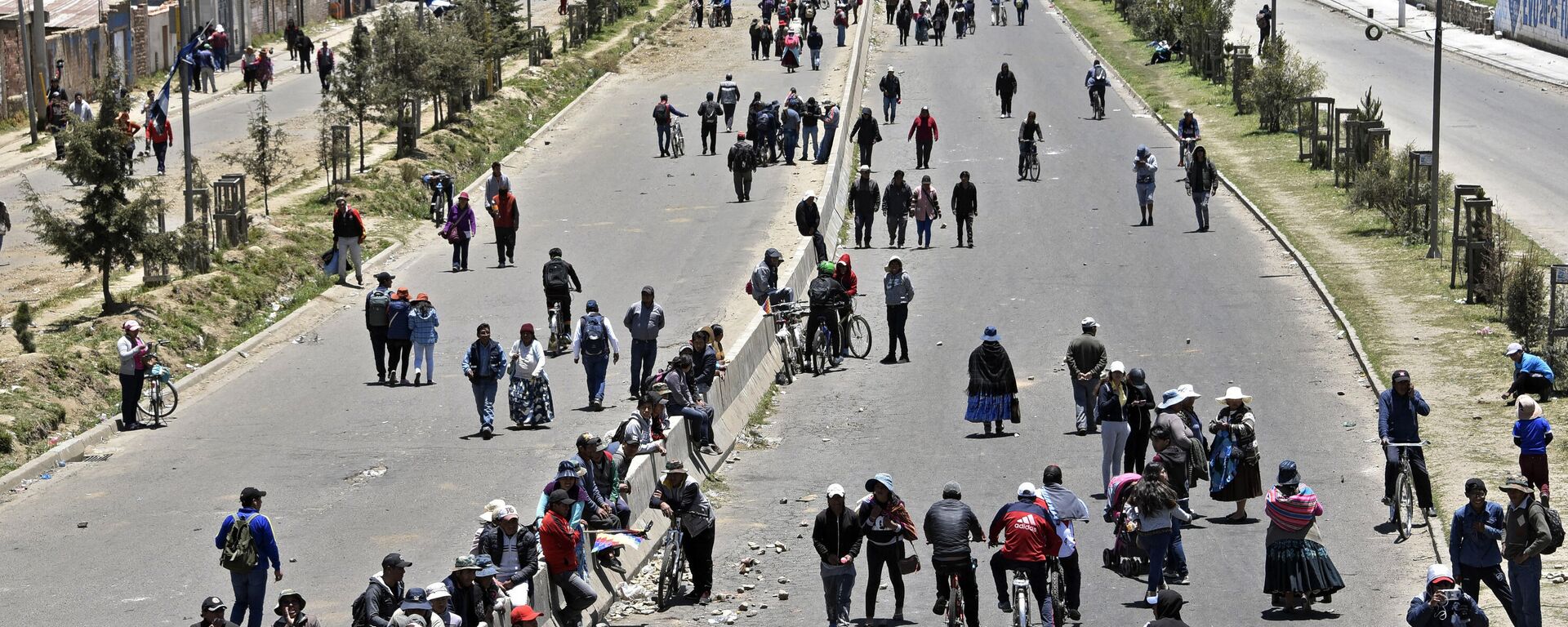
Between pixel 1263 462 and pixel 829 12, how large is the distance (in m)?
49.3

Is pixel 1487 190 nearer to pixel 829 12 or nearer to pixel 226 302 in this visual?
pixel 226 302

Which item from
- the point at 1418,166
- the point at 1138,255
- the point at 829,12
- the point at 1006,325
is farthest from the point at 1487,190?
the point at 829,12

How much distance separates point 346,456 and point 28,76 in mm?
30571

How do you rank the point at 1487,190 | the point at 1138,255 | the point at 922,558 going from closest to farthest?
the point at 922,558, the point at 1138,255, the point at 1487,190

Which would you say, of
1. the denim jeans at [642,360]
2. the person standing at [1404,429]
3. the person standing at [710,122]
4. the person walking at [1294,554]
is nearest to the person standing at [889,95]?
the person standing at [710,122]

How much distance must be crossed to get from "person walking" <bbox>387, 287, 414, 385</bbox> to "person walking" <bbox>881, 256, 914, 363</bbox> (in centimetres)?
626

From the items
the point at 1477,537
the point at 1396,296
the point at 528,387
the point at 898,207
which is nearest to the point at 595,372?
the point at 528,387

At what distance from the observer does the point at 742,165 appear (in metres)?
37.0

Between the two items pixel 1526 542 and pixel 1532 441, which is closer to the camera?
pixel 1526 542

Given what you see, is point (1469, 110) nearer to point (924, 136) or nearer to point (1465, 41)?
point (1465, 41)

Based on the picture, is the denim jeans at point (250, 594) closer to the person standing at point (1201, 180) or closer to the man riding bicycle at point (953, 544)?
the man riding bicycle at point (953, 544)

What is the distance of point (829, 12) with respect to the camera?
221 ft

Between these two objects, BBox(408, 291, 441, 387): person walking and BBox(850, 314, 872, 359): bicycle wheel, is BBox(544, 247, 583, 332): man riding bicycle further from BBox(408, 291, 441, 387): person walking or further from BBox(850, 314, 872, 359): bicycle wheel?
BBox(850, 314, 872, 359): bicycle wheel

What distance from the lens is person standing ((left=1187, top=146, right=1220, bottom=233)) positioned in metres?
32.7
